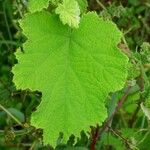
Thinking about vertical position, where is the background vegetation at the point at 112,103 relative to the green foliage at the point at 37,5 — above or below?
below

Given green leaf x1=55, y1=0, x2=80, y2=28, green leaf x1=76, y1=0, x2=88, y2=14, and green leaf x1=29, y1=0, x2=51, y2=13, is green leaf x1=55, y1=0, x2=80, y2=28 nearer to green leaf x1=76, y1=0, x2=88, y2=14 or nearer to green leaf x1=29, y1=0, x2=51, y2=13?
green leaf x1=29, y1=0, x2=51, y2=13

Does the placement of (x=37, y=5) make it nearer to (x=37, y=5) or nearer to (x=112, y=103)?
(x=37, y=5)

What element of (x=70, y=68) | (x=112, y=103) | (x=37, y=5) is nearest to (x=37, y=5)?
(x=37, y=5)

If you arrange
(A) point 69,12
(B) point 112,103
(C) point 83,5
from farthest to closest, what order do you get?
(B) point 112,103
(C) point 83,5
(A) point 69,12

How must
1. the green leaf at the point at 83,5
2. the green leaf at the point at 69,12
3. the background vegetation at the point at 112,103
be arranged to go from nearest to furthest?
the green leaf at the point at 69,12
the green leaf at the point at 83,5
the background vegetation at the point at 112,103

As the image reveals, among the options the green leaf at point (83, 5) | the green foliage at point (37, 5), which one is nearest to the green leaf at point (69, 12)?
the green foliage at point (37, 5)

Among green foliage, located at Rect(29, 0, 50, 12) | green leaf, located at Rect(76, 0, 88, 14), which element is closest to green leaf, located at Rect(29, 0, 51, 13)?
green foliage, located at Rect(29, 0, 50, 12)

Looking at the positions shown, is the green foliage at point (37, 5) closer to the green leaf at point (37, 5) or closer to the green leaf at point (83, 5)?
the green leaf at point (37, 5)

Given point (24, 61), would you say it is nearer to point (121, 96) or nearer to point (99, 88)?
point (99, 88)
